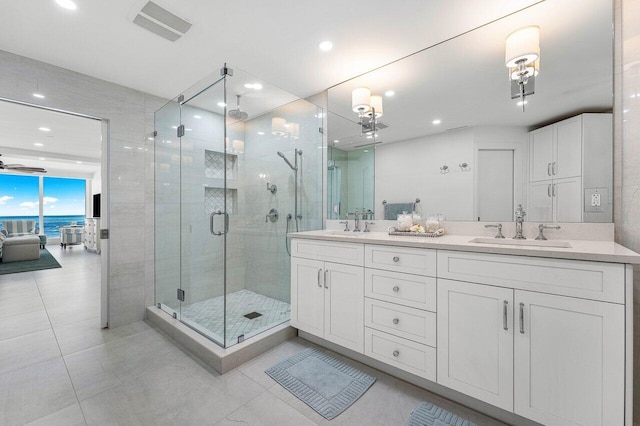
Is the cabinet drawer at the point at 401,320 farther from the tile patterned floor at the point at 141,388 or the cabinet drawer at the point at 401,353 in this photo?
the tile patterned floor at the point at 141,388

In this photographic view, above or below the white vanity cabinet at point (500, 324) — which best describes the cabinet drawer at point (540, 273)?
above

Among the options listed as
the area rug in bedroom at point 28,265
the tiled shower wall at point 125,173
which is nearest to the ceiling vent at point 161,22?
the tiled shower wall at point 125,173

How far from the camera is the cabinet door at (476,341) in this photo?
1317 millimetres

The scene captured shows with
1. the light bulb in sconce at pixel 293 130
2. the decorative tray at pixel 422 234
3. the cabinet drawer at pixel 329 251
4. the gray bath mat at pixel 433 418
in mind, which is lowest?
the gray bath mat at pixel 433 418

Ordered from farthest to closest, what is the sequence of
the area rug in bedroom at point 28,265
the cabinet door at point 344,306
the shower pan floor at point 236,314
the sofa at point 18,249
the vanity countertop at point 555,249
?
the sofa at point 18,249
the area rug in bedroom at point 28,265
the shower pan floor at point 236,314
the cabinet door at point 344,306
the vanity countertop at point 555,249

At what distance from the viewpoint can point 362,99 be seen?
8.11 ft

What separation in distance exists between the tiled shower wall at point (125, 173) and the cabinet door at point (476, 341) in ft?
9.76

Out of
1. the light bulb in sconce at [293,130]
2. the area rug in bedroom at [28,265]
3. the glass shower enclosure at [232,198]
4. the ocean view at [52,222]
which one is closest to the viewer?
the glass shower enclosure at [232,198]

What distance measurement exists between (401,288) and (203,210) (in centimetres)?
189

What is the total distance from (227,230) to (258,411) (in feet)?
4.62

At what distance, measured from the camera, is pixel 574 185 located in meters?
1.64

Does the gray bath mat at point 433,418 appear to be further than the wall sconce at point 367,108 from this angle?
No

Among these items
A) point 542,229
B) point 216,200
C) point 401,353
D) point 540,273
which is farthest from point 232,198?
point 542,229

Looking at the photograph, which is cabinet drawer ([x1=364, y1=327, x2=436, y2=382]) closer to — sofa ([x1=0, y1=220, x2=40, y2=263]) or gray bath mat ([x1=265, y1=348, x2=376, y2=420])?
gray bath mat ([x1=265, y1=348, x2=376, y2=420])
